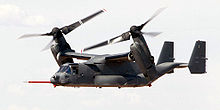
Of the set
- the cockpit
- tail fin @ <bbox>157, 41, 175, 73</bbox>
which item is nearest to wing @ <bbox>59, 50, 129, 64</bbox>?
the cockpit

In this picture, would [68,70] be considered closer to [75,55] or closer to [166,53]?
[75,55]

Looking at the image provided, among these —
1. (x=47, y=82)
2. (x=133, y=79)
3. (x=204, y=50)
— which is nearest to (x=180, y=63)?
(x=204, y=50)

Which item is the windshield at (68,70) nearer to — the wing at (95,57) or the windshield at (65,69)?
the windshield at (65,69)

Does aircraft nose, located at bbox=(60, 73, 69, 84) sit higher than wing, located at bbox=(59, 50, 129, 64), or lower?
lower

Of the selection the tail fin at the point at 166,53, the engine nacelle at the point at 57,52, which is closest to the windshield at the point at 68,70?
the engine nacelle at the point at 57,52

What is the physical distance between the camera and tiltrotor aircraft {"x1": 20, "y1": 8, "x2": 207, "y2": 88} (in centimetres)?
3969

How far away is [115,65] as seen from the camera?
141ft

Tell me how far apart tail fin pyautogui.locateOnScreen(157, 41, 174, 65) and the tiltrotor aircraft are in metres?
0.28

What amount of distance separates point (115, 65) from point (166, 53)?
8466 mm

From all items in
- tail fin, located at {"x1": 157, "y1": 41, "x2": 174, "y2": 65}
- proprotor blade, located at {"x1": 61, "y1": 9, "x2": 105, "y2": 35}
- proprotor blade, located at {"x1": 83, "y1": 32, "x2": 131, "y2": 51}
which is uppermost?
proprotor blade, located at {"x1": 61, "y1": 9, "x2": 105, "y2": 35}

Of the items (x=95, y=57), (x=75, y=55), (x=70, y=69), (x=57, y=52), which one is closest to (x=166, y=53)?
(x=95, y=57)

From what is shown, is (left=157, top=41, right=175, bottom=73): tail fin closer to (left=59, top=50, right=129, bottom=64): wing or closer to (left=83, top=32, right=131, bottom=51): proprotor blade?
(left=59, top=50, right=129, bottom=64): wing

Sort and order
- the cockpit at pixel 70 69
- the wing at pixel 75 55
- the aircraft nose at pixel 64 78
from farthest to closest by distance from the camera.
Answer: the wing at pixel 75 55 → the cockpit at pixel 70 69 → the aircraft nose at pixel 64 78

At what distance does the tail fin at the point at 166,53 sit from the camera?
48781mm
